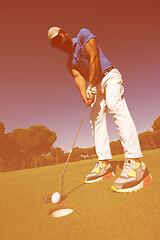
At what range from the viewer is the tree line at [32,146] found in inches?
1174

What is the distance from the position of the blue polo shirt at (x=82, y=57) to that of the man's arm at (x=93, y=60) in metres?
0.10

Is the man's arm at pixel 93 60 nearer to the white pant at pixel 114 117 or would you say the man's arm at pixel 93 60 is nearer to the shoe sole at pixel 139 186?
the white pant at pixel 114 117

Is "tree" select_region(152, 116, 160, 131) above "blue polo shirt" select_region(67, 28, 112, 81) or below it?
above

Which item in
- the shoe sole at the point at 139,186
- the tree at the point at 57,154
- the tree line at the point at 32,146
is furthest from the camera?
the tree at the point at 57,154

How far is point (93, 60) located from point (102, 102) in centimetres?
91

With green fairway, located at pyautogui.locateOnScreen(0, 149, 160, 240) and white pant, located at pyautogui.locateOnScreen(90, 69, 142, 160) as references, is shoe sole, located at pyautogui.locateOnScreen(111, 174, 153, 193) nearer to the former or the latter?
→ green fairway, located at pyautogui.locateOnScreen(0, 149, 160, 240)

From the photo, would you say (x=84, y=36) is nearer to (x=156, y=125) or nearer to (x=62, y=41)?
(x=62, y=41)

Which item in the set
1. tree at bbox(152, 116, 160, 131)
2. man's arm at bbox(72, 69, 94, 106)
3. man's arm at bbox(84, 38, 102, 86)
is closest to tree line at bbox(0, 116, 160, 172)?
tree at bbox(152, 116, 160, 131)

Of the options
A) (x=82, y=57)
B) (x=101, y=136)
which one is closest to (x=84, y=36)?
(x=82, y=57)

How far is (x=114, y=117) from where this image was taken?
8.45ft

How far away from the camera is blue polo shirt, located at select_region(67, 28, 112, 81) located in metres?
2.86

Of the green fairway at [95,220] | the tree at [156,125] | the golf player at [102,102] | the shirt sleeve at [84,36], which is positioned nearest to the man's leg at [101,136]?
the golf player at [102,102]

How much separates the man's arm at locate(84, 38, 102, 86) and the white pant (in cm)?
20

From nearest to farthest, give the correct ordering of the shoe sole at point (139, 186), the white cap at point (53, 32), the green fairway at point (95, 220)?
the green fairway at point (95, 220), the shoe sole at point (139, 186), the white cap at point (53, 32)
